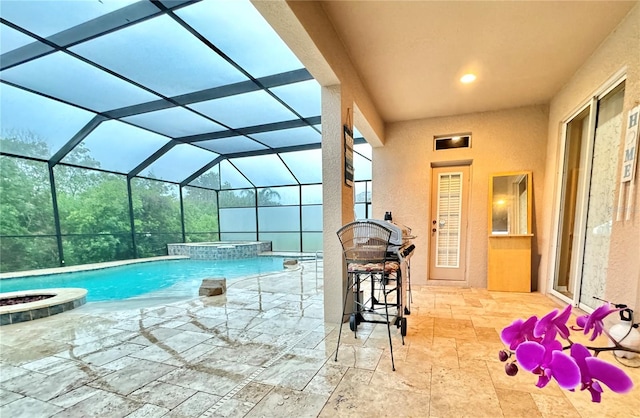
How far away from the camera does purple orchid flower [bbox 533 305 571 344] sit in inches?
17.3

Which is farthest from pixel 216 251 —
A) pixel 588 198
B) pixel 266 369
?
pixel 588 198

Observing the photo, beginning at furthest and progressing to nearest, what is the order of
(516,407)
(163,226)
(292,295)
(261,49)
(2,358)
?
(163,226) → (292,295) → (261,49) → (2,358) → (516,407)

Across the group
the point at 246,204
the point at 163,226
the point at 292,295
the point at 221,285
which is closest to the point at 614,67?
A: the point at 292,295

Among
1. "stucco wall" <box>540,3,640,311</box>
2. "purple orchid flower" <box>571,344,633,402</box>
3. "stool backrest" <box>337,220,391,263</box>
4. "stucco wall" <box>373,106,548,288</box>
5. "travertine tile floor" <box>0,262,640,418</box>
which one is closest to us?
"purple orchid flower" <box>571,344,633,402</box>

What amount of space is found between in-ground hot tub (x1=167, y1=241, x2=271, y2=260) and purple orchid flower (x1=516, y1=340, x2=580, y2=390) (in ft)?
33.2

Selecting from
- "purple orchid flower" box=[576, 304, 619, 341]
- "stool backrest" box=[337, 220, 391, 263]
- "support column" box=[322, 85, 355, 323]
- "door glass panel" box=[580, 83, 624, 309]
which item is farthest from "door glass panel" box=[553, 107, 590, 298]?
"purple orchid flower" box=[576, 304, 619, 341]

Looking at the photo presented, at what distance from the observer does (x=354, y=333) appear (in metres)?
2.54

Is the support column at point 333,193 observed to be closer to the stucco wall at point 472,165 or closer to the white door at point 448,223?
the stucco wall at point 472,165

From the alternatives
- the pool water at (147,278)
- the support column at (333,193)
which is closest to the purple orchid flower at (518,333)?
the support column at (333,193)

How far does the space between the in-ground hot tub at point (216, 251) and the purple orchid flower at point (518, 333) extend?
10.1m

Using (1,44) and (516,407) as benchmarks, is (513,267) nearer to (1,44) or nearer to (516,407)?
(516,407)

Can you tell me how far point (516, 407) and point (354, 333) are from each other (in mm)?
1286

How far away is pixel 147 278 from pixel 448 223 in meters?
7.36

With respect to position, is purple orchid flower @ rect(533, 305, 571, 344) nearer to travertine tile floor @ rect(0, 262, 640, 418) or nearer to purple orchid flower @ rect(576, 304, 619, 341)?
purple orchid flower @ rect(576, 304, 619, 341)
